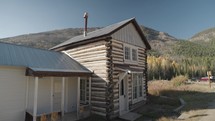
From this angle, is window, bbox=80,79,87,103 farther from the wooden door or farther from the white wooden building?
the wooden door

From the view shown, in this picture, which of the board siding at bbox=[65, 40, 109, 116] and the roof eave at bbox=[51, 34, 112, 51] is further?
the roof eave at bbox=[51, 34, 112, 51]

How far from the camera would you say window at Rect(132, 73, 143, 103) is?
1436 cm

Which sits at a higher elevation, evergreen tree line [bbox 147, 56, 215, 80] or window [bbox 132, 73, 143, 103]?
evergreen tree line [bbox 147, 56, 215, 80]

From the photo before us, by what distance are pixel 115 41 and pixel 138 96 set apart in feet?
18.5

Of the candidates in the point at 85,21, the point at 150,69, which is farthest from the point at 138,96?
the point at 150,69

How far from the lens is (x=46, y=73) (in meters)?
9.20

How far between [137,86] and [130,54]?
118 inches

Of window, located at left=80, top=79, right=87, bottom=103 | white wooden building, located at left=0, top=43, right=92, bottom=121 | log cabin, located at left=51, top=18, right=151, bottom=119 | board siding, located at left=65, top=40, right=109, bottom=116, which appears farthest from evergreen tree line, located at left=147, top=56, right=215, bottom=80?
white wooden building, located at left=0, top=43, right=92, bottom=121

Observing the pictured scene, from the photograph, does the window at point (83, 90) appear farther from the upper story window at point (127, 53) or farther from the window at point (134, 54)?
the window at point (134, 54)

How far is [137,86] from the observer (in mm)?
14797

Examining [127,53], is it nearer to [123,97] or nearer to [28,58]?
[123,97]

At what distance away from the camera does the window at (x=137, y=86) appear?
14359 millimetres

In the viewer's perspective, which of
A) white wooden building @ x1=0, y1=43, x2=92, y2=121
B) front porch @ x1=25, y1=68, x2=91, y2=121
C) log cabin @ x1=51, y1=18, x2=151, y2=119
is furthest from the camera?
log cabin @ x1=51, y1=18, x2=151, y2=119

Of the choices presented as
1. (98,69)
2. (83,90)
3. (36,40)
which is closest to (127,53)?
(98,69)
